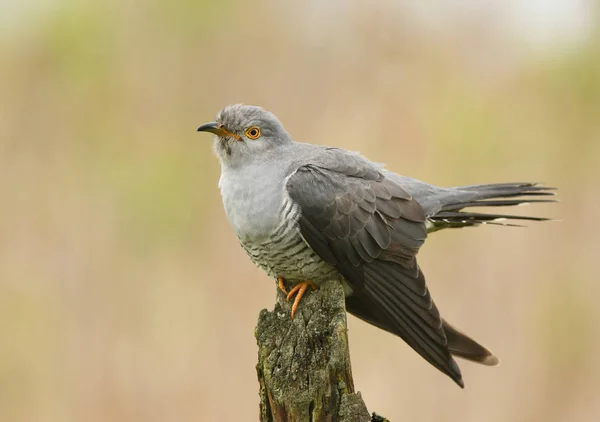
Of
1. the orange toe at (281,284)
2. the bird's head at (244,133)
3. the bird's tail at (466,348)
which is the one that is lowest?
the bird's tail at (466,348)

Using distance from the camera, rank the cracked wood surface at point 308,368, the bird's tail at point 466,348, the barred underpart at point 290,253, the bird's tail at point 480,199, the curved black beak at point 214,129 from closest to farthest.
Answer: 1. the cracked wood surface at point 308,368
2. the barred underpart at point 290,253
3. the bird's tail at point 466,348
4. the curved black beak at point 214,129
5. the bird's tail at point 480,199

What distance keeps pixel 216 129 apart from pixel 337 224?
90cm

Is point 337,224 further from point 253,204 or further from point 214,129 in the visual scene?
point 214,129

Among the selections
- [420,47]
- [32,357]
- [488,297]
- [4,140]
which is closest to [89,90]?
[4,140]

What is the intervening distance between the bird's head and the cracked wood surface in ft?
3.76

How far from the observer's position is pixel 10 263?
19.9 feet

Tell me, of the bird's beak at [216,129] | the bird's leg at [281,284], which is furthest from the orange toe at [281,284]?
the bird's beak at [216,129]

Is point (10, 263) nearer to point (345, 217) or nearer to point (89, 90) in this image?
point (89, 90)

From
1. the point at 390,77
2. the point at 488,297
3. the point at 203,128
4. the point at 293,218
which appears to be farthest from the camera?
the point at 390,77

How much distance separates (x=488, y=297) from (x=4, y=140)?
4.21 metres

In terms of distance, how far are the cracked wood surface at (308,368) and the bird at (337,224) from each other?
1.29ft

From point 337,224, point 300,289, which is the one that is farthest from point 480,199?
point 300,289

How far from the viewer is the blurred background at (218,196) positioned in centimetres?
579

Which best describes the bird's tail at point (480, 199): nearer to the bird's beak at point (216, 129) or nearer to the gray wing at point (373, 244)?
the gray wing at point (373, 244)
